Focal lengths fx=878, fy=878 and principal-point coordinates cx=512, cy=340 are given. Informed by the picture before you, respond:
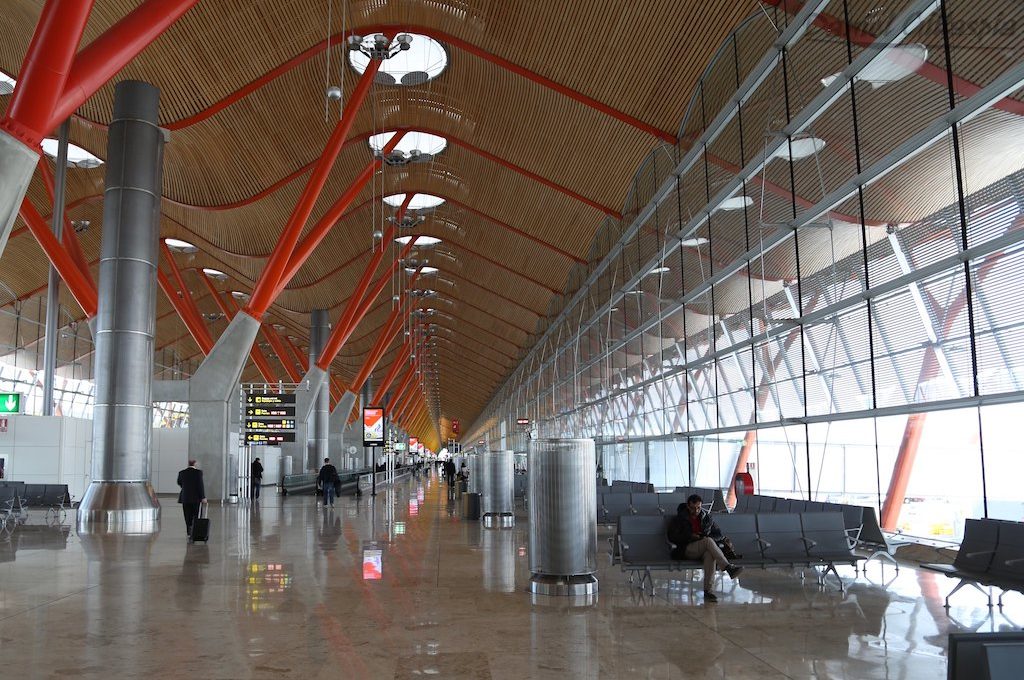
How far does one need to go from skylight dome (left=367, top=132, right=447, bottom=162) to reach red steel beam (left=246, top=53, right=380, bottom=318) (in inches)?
179

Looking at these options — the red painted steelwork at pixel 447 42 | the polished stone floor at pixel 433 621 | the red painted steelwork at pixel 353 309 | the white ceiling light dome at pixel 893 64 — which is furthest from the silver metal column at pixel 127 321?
the red painted steelwork at pixel 353 309

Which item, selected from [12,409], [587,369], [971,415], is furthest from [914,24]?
[12,409]

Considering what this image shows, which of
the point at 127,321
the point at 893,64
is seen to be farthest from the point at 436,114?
the point at 893,64

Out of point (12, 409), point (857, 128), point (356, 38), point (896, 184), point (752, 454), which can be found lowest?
point (752, 454)

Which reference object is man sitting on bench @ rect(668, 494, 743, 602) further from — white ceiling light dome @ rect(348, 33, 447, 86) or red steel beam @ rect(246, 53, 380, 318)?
white ceiling light dome @ rect(348, 33, 447, 86)

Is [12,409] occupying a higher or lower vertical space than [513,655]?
higher

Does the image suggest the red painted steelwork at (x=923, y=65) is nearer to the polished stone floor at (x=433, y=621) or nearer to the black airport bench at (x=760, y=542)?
the black airport bench at (x=760, y=542)

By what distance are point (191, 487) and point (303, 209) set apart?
1000 centimetres

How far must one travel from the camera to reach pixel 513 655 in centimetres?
656

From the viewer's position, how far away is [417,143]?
110ft

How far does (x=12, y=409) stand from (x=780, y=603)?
25.6m

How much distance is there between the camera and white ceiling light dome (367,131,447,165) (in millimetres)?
30227

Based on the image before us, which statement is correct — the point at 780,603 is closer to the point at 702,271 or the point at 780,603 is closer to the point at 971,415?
the point at 971,415

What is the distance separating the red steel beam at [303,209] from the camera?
23.8 meters
